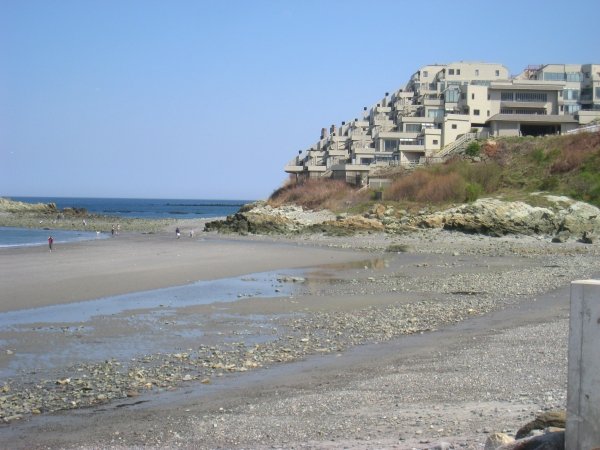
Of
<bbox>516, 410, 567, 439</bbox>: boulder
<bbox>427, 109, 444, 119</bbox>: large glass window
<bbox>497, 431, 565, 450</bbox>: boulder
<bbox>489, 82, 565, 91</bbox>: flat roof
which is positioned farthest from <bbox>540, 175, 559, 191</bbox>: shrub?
<bbox>497, 431, 565, 450</bbox>: boulder

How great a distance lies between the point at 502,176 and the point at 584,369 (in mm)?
55703

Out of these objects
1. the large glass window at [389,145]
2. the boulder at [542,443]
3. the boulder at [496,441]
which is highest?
the large glass window at [389,145]

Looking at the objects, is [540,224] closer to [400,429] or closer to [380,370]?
[380,370]

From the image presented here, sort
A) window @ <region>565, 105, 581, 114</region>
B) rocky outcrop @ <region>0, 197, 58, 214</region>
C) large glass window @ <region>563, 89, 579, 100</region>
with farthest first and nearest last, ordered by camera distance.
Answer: rocky outcrop @ <region>0, 197, 58, 214</region> → large glass window @ <region>563, 89, 579, 100</region> → window @ <region>565, 105, 581, 114</region>

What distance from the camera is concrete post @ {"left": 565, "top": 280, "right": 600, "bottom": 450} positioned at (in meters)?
5.78

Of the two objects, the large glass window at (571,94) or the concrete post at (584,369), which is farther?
the large glass window at (571,94)

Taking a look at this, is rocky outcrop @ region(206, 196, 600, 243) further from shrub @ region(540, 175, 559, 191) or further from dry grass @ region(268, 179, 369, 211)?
dry grass @ region(268, 179, 369, 211)

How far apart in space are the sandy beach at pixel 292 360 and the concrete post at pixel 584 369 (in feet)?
6.71

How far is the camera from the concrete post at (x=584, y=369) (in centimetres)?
578

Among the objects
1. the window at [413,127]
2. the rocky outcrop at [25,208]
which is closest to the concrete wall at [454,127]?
the window at [413,127]

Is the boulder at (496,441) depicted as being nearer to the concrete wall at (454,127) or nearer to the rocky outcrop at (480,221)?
the rocky outcrop at (480,221)

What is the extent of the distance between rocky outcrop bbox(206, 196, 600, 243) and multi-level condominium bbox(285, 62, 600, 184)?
15.3m

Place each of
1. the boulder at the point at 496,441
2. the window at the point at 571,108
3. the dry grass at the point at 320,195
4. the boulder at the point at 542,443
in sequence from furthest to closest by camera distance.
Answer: the window at the point at 571,108, the dry grass at the point at 320,195, the boulder at the point at 496,441, the boulder at the point at 542,443

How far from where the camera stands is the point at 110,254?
134 feet
